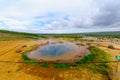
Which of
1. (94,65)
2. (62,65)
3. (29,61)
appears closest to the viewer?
(62,65)

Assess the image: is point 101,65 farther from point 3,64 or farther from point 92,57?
point 3,64

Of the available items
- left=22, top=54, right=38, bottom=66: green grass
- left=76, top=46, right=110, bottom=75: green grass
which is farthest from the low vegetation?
left=22, top=54, right=38, bottom=66: green grass

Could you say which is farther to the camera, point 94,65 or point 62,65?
point 94,65

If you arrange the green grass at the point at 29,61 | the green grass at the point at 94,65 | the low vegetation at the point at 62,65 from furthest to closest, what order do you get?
the green grass at the point at 29,61
the low vegetation at the point at 62,65
the green grass at the point at 94,65

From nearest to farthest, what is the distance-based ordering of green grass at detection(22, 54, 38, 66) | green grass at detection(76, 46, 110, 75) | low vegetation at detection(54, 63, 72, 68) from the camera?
green grass at detection(76, 46, 110, 75), low vegetation at detection(54, 63, 72, 68), green grass at detection(22, 54, 38, 66)

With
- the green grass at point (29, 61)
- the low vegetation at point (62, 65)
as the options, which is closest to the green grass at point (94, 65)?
the low vegetation at point (62, 65)

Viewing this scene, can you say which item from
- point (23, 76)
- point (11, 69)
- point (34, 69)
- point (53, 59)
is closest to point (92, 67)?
point (53, 59)

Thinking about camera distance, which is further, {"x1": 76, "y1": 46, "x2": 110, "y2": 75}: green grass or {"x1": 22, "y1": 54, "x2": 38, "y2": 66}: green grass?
{"x1": 22, "y1": 54, "x2": 38, "y2": 66}: green grass

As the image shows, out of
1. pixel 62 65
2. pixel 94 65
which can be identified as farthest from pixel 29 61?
pixel 94 65

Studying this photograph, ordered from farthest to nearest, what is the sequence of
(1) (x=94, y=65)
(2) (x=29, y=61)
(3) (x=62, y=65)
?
(2) (x=29, y=61) → (1) (x=94, y=65) → (3) (x=62, y=65)

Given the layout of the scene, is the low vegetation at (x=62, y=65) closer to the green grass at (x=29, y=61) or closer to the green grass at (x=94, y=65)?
the green grass at (x=94, y=65)

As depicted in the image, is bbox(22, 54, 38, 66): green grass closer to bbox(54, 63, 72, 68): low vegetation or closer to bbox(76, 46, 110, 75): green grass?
bbox(54, 63, 72, 68): low vegetation

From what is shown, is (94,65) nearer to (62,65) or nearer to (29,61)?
(62,65)
